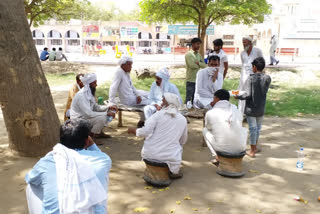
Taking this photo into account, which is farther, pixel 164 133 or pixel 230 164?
pixel 230 164

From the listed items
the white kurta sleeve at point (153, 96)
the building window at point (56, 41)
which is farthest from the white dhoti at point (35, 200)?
the building window at point (56, 41)

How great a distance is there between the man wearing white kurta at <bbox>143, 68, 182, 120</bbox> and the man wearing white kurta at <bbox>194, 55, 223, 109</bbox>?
0.48m

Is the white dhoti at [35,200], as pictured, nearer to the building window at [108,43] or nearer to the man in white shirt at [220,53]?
the man in white shirt at [220,53]

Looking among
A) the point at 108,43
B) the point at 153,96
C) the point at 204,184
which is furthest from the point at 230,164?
the point at 108,43

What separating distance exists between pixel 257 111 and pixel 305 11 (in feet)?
115

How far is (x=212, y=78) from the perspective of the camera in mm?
5879

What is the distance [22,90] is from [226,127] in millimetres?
3186

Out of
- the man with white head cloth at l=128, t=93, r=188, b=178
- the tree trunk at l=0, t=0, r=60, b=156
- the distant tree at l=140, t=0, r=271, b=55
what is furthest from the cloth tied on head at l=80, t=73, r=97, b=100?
the distant tree at l=140, t=0, r=271, b=55

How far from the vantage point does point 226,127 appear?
A: 14.0ft

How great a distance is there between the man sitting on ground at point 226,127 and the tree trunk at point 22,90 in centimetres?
267

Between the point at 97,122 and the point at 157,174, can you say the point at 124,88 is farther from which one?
the point at 157,174

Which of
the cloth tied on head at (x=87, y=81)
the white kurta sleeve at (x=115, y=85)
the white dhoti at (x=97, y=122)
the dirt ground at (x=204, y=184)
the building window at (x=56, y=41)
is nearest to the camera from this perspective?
the dirt ground at (x=204, y=184)

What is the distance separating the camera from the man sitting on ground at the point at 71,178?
2037 millimetres

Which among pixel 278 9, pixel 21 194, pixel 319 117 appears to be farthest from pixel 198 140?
pixel 278 9
